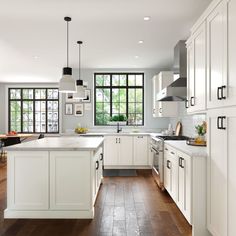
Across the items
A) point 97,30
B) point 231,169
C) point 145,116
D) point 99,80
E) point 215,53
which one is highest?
point 97,30

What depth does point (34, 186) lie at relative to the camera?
3092 millimetres

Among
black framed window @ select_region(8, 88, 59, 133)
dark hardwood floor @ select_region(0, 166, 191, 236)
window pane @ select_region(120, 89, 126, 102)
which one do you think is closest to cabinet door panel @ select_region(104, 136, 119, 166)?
window pane @ select_region(120, 89, 126, 102)

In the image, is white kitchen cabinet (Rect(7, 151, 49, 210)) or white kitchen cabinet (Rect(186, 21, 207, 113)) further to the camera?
white kitchen cabinet (Rect(7, 151, 49, 210))

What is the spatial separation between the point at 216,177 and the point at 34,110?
334 inches

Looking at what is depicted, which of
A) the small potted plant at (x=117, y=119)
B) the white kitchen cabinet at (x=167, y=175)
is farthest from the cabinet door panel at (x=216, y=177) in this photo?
the small potted plant at (x=117, y=119)

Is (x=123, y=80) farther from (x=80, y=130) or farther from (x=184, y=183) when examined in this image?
(x=184, y=183)

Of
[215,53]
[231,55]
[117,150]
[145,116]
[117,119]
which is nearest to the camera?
[231,55]

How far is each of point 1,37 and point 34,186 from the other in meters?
2.67

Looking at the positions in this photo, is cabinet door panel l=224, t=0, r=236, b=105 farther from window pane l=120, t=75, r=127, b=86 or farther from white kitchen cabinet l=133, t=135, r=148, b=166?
window pane l=120, t=75, r=127, b=86

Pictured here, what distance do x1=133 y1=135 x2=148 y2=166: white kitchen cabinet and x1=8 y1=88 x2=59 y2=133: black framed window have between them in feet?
14.6

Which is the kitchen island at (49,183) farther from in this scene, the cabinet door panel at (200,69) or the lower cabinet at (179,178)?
the cabinet door panel at (200,69)

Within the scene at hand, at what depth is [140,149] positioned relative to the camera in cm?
611

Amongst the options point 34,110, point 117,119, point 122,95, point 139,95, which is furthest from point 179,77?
point 34,110

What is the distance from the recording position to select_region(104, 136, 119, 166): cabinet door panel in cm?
609
